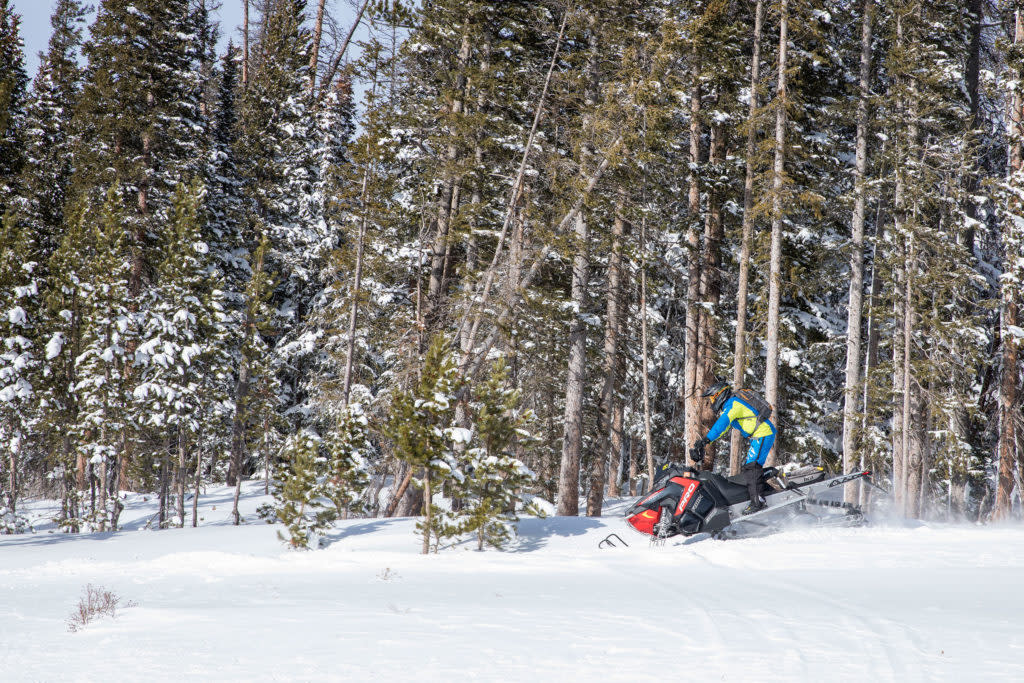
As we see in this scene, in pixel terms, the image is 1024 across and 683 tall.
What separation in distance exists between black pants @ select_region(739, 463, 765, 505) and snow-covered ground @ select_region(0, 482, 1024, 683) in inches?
24.7

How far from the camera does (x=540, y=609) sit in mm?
6777

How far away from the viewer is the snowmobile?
10.5 m

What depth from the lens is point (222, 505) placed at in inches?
997

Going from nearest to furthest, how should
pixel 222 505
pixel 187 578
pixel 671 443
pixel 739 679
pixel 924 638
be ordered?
pixel 739 679
pixel 924 638
pixel 187 578
pixel 222 505
pixel 671 443

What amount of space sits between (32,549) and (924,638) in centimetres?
1404

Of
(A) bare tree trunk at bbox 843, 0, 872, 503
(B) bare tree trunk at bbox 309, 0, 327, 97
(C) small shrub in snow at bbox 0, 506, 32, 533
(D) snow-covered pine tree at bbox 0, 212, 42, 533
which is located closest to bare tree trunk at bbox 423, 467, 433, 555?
(A) bare tree trunk at bbox 843, 0, 872, 503

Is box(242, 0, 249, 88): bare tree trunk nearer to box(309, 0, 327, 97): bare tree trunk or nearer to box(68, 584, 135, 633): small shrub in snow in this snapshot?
box(309, 0, 327, 97): bare tree trunk

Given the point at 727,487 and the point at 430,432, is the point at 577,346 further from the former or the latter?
the point at 430,432

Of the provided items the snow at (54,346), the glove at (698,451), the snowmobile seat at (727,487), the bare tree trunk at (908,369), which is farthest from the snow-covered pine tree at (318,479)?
the bare tree trunk at (908,369)

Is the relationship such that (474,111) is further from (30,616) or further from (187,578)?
(30,616)

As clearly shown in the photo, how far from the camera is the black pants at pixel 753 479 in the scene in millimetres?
10703

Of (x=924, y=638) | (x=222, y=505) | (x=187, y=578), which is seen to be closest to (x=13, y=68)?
(x=222, y=505)

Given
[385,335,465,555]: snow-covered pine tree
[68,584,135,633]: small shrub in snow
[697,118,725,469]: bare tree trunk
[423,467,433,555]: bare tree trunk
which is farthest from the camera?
[697,118,725,469]: bare tree trunk

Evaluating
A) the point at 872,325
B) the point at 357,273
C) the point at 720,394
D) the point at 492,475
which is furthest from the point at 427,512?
the point at 872,325
